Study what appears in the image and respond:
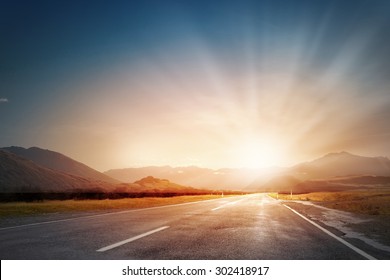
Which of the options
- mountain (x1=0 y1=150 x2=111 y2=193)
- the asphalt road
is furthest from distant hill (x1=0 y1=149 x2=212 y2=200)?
the asphalt road

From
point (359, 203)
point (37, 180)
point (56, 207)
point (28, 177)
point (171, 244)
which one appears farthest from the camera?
point (37, 180)

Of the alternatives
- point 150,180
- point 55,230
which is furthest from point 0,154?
point 55,230

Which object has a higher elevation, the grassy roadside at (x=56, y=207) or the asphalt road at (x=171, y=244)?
the grassy roadside at (x=56, y=207)

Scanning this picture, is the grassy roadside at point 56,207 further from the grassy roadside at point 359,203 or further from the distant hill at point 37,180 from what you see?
the distant hill at point 37,180

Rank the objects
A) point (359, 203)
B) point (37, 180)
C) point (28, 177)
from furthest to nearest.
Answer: point (37, 180), point (28, 177), point (359, 203)

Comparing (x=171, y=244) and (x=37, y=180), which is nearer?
(x=171, y=244)

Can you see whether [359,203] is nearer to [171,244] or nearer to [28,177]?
[171,244]

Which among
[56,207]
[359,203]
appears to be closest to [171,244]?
[56,207]

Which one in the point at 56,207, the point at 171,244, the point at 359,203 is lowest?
the point at 171,244

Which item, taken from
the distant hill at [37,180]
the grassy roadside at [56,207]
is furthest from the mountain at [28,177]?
the grassy roadside at [56,207]

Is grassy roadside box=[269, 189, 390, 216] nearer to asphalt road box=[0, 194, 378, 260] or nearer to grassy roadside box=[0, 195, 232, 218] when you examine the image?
asphalt road box=[0, 194, 378, 260]

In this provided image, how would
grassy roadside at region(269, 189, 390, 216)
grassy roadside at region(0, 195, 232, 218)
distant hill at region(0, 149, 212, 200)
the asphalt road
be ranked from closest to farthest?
the asphalt road → grassy roadside at region(269, 189, 390, 216) → grassy roadside at region(0, 195, 232, 218) → distant hill at region(0, 149, 212, 200)
